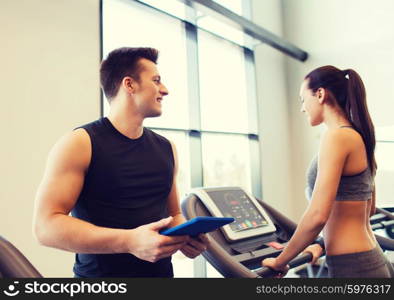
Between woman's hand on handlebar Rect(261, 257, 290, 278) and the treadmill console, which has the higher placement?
the treadmill console

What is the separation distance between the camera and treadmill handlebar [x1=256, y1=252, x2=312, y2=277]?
56.7 inches

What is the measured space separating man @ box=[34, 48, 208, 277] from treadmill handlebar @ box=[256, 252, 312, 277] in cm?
36

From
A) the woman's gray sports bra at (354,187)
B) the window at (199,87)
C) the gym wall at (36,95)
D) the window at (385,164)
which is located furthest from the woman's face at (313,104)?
the window at (385,164)

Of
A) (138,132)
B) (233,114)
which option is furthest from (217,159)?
(138,132)

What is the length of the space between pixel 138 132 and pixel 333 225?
0.83 metres

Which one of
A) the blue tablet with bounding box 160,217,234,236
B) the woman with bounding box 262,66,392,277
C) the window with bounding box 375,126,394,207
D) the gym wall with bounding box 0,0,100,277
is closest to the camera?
the blue tablet with bounding box 160,217,234,236

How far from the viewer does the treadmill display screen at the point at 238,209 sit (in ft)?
6.15

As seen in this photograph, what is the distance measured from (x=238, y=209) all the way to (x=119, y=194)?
87 cm

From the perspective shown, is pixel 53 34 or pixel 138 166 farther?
pixel 53 34

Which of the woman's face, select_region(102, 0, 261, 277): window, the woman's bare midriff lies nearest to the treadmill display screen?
the woman's bare midriff

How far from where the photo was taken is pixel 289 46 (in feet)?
15.0

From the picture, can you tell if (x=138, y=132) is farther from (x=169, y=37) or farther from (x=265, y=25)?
(x=265, y=25)

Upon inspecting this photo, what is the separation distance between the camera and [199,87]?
387 centimetres

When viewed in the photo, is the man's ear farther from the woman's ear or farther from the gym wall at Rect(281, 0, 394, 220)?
the gym wall at Rect(281, 0, 394, 220)
